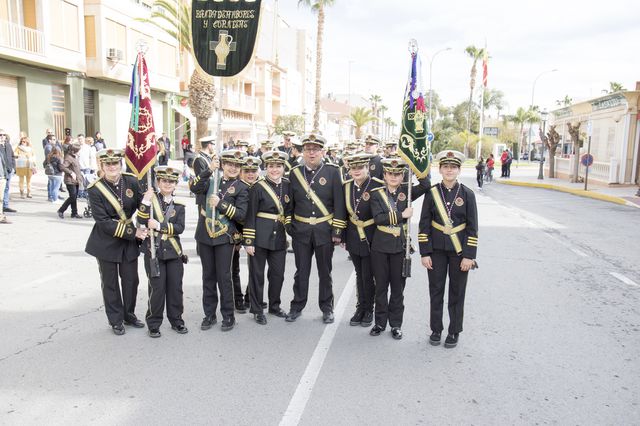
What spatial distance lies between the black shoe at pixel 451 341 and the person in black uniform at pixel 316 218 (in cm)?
130

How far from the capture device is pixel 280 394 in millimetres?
4188

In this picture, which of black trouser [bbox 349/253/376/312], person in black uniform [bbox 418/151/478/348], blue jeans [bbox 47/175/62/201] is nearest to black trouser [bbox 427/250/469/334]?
person in black uniform [bbox 418/151/478/348]

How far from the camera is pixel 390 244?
18.3 ft

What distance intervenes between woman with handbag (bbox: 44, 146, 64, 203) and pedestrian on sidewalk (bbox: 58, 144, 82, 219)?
253 millimetres

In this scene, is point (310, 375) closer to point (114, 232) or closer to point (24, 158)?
point (114, 232)

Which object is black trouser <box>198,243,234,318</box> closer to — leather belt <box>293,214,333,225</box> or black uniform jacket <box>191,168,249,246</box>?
black uniform jacket <box>191,168,249,246</box>

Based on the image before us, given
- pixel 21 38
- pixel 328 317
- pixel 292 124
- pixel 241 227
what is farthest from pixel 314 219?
pixel 292 124

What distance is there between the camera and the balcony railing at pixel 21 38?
2009cm

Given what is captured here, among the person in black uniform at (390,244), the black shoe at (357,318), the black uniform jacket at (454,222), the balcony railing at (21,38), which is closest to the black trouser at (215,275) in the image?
the black shoe at (357,318)

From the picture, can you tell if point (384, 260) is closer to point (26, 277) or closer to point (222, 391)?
point (222, 391)

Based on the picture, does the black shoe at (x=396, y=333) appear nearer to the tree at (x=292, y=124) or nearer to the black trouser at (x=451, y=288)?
the black trouser at (x=451, y=288)

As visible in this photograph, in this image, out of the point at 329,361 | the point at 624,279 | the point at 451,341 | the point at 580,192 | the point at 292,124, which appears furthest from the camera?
the point at 292,124

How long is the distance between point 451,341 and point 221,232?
103 inches

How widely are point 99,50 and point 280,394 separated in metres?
25.4
